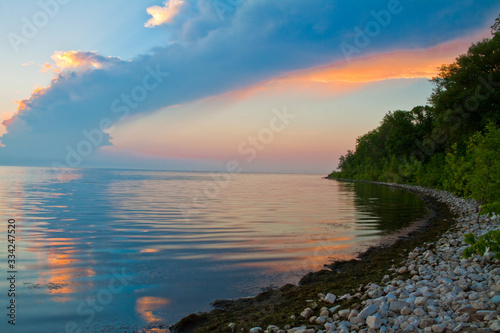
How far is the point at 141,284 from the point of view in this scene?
9.27 m

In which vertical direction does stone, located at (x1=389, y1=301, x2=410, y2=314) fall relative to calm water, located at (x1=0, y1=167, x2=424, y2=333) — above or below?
above

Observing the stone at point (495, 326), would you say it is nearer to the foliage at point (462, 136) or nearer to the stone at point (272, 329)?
the foliage at point (462, 136)

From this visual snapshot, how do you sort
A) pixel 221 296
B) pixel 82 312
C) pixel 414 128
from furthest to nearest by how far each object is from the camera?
1. pixel 414 128
2. pixel 221 296
3. pixel 82 312

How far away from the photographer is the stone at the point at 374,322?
5.50 m

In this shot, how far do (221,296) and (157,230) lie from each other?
9310 millimetres

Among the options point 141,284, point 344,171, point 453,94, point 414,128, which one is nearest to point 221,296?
point 141,284

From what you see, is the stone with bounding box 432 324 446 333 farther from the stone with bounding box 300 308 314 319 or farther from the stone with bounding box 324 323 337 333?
the stone with bounding box 300 308 314 319

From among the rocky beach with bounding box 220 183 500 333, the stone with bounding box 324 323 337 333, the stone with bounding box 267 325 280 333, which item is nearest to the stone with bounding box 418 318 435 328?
the rocky beach with bounding box 220 183 500 333

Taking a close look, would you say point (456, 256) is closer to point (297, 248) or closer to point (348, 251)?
point (348, 251)

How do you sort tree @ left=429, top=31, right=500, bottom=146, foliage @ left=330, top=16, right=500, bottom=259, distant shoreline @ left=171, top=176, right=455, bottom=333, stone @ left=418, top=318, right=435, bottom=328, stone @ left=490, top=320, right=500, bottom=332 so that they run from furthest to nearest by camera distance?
1. tree @ left=429, top=31, right=500, bottom=146
2. foliage @ left=330, top=16, right=500, bottom=259
3. distant shoreline @ left=171, top=176, right=455, bottom=333
4. stone @ left=418, top=318, right=435, bottom=328
5. stone @ left=490, top=320, right=500, bottom=332

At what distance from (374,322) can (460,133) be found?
4238cm

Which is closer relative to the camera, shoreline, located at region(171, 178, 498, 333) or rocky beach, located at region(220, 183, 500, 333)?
rocky beach, located at region(220, 183, 500, 333)

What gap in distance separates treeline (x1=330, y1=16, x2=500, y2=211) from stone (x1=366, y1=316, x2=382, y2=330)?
470 centimetres

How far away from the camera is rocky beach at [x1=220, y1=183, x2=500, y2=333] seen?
5.37m
